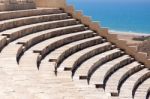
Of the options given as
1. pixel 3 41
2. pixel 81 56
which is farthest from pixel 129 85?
pixel 3 41

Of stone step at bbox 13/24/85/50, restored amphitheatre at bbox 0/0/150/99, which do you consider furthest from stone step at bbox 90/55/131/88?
stone step at bbox 13/24/85/50

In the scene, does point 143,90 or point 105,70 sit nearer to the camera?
point 105,70

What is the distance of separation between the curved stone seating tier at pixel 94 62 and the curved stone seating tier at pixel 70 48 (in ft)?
2.11

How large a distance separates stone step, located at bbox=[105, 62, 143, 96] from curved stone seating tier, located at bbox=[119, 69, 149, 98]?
227 mm

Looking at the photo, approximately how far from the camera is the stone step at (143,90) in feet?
47.4

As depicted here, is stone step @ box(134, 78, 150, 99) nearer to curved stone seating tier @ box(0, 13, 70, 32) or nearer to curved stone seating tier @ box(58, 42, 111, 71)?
curved stone seating tier @ box(58, 42, 111, 71)

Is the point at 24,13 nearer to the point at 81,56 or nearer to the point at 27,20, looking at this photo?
the point at 27,20

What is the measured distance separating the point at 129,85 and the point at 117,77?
50cm

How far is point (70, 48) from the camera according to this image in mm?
15094

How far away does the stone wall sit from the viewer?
16.7m

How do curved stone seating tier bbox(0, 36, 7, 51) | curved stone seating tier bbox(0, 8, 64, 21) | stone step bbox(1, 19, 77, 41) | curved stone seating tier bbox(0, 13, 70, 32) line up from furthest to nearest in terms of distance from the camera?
curved stone seating tier bbox(0, 8, 64, 21) → curved stone seating tier bbox(0, 13, 70, 32) → stone step bbox(1, 19, 77, 41) → curved stone seating tier bbox(0, 36, 7, 51)

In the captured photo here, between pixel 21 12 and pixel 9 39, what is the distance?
376 centimetres

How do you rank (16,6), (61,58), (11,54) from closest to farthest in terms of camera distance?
(11,54) < (61,58) < (16,6)

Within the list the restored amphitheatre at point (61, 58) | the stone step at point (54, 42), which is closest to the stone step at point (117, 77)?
the restored amphitheatre at point (61, 58)
